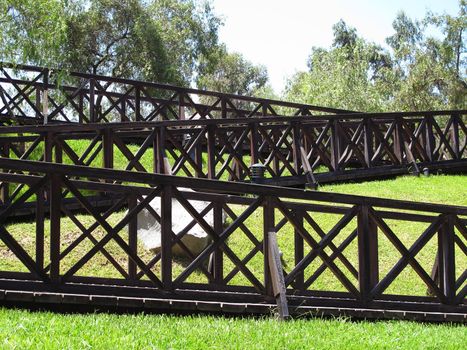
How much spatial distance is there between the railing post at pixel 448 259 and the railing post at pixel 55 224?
460 centimetres

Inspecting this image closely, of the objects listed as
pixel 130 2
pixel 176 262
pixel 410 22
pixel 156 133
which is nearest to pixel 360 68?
pixel 410 22

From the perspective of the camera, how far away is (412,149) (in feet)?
60.2

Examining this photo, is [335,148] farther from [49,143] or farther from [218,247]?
[218,247]

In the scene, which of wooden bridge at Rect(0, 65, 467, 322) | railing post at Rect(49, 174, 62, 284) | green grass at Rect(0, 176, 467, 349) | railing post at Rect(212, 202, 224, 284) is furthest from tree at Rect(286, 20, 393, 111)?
railing post at Rect(49, 174, 62, 284)

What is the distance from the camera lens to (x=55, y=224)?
7.18 metres

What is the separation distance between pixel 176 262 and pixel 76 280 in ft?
9.25

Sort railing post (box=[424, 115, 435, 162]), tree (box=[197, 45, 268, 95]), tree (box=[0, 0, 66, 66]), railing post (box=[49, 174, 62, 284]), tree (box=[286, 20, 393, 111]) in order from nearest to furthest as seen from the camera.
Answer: railing post (box=[49, 174, 62, 284]) → tree (box=[0, 0, 66, 66]) → railing post (box=[424, 115, 435, 162]) → tree (box=[286, 20, 393, 111]) → tree (box=[197, 45, 268, 95])

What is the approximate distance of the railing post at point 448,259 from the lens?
8859 mm

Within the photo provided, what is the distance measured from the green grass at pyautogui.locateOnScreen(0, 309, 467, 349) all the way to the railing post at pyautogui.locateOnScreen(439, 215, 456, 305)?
178 centimetres

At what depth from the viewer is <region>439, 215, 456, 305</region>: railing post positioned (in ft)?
29.1

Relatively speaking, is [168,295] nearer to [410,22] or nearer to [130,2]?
[130,2]

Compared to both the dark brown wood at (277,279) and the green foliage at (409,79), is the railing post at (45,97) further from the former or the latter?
the green foliage at (409,79)

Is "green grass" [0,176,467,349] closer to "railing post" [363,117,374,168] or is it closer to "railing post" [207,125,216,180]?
"railing post" [207,125,216,180]

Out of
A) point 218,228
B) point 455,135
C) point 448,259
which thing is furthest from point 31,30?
point 455,135
